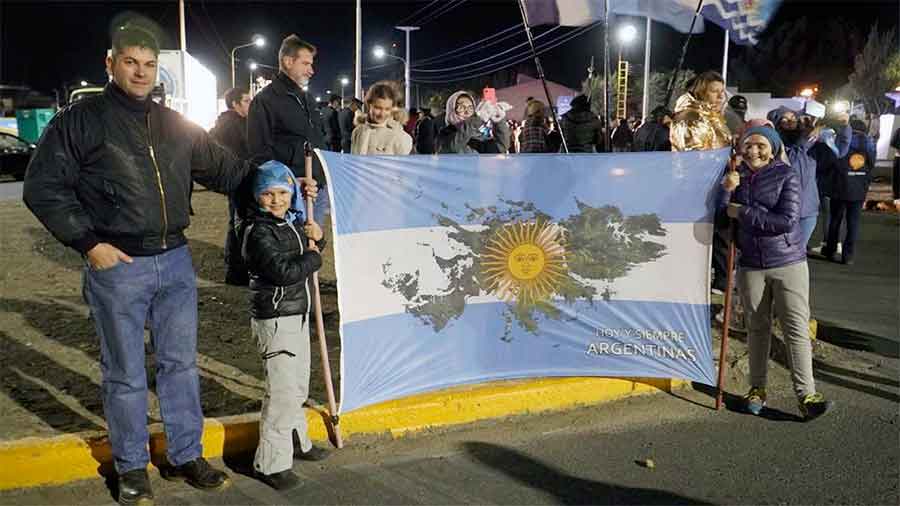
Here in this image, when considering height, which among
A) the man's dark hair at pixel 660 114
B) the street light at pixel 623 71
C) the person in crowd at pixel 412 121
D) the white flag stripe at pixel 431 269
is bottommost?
the white flag stripe at pixel 431 269

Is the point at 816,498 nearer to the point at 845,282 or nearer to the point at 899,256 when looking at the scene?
the point at 845,282

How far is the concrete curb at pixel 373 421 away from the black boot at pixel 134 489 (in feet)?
1.40

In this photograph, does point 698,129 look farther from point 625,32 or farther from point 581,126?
point 625,32

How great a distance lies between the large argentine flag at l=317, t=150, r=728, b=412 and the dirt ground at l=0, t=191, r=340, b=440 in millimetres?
792

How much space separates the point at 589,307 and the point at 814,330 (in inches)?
106

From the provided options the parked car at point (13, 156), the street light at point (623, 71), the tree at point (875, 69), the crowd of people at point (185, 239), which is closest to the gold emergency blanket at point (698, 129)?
the crowd of people at point (185, 239)

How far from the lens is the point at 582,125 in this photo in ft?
31.0

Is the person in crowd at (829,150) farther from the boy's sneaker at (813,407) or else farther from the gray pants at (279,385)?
the gray pants at (279,385)

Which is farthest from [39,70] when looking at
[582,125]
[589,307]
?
[589,307]

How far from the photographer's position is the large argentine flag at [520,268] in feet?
14.3

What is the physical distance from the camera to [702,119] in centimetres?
578

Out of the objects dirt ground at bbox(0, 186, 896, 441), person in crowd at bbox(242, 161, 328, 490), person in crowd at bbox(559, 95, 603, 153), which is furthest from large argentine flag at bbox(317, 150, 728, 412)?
person in crowd at bbox(559, 95, 603, 153)

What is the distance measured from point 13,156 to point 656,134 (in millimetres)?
21900

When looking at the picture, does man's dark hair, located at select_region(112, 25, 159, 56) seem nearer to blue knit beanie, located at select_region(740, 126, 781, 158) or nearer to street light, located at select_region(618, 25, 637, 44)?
blue knit beanie, located at select_region(740, 126, 781, 158)
